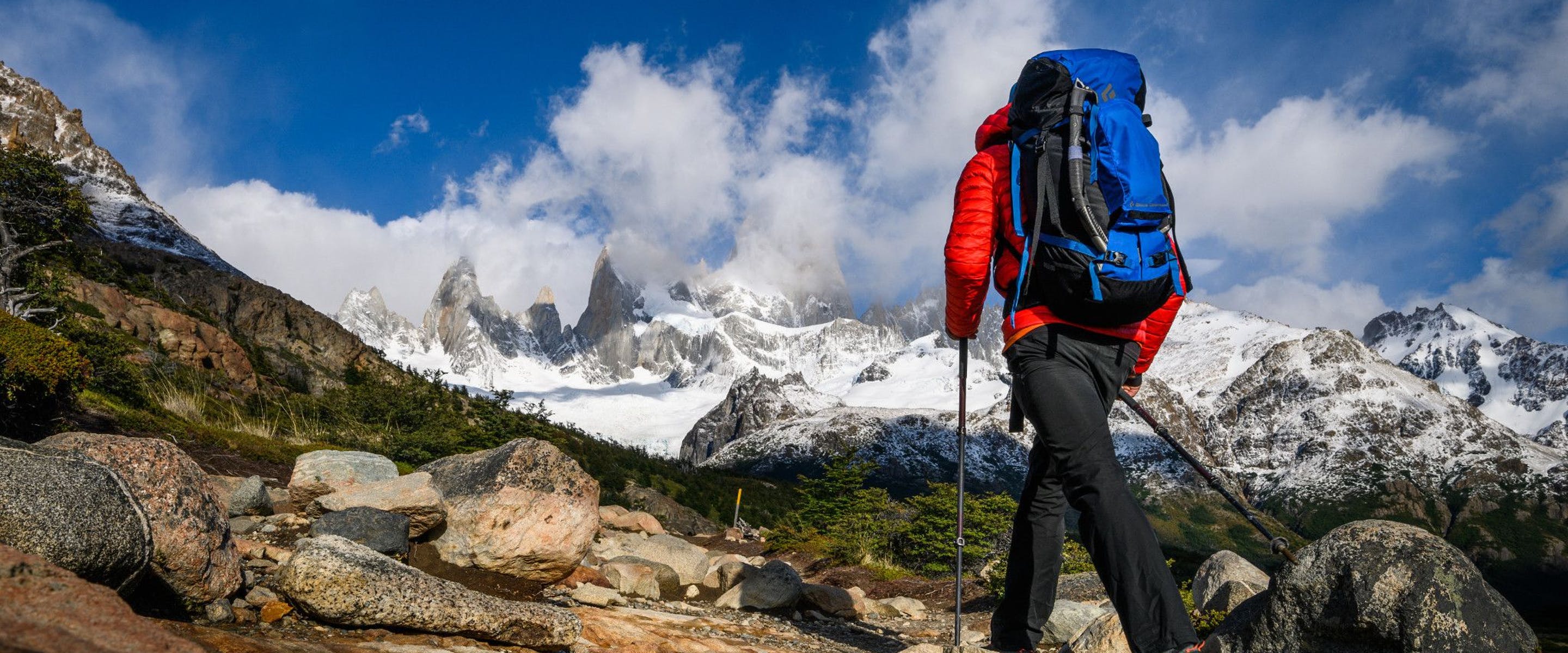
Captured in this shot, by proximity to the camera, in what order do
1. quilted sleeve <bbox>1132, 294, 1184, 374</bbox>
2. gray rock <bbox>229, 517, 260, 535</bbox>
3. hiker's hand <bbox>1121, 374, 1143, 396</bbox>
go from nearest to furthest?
quilted sleeve <bbox>1132, 294, 1184, 374</bbox>
hiker's hand <bbox>1121, 374, 1143, 396</bbox>
gray rock <bbox>229, 517, 260, 535</bbox>

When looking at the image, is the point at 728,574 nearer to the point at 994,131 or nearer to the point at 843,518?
the point at 994,131

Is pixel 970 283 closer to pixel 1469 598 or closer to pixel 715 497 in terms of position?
pixel 1469 598

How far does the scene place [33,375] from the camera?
8.93m

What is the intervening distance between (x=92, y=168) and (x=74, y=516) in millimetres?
69445

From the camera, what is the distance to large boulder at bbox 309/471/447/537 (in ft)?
20.6

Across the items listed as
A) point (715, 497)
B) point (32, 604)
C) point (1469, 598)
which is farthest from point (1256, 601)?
point (715, 497)

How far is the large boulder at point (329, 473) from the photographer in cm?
697

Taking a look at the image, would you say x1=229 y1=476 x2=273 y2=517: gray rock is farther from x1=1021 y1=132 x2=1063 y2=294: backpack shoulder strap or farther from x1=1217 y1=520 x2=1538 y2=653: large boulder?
x1=1217 y1=520 x2=1538 y2=653: large boulder

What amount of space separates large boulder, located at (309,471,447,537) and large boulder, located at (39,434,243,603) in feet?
6.93

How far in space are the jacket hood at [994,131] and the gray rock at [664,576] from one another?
18.7ft

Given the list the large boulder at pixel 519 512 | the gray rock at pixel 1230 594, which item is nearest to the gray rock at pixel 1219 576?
the gray rock at pixel 1230 594

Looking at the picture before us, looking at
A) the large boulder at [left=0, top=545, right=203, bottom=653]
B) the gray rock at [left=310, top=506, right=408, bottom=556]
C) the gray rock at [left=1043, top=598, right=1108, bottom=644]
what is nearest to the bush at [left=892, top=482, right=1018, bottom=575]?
the gray rock at [left=1043, top=598, right=1108, bottom=644]

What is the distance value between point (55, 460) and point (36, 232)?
18372mm

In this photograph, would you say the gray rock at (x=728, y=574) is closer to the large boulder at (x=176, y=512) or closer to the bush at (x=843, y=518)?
the large boulder at (x=176, y=512)
